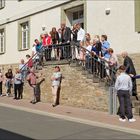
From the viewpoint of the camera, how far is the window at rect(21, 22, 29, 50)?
2698 cm

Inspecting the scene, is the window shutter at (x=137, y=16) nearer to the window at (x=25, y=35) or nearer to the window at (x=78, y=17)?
the window at (x=78, y=17)

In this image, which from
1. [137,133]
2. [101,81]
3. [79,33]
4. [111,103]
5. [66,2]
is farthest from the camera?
[66,2]

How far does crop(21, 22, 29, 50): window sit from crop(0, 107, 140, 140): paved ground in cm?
1210

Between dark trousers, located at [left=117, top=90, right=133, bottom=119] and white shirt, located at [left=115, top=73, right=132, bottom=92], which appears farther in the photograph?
white shirt, located at [left=115, top=73, right=132, bottom=92]

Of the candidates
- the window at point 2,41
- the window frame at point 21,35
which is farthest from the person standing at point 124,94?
the window at point 2,41

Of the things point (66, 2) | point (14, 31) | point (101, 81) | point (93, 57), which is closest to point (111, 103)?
point (101, 81)

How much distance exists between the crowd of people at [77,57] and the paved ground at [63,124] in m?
1.17

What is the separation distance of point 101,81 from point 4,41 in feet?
46.6

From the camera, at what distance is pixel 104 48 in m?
17.7

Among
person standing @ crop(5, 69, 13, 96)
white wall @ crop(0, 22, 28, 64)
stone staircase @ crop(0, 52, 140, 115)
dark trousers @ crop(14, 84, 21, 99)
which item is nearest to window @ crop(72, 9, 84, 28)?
stone staircase @ crop(0, 52, 140, 115)

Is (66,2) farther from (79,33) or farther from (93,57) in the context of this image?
(93,57)

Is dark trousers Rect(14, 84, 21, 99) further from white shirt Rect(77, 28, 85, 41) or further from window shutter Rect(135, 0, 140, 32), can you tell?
window shutter Rect(135, 0, 140, 32)

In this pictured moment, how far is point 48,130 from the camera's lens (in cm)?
1238

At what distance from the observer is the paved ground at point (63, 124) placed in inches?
458
